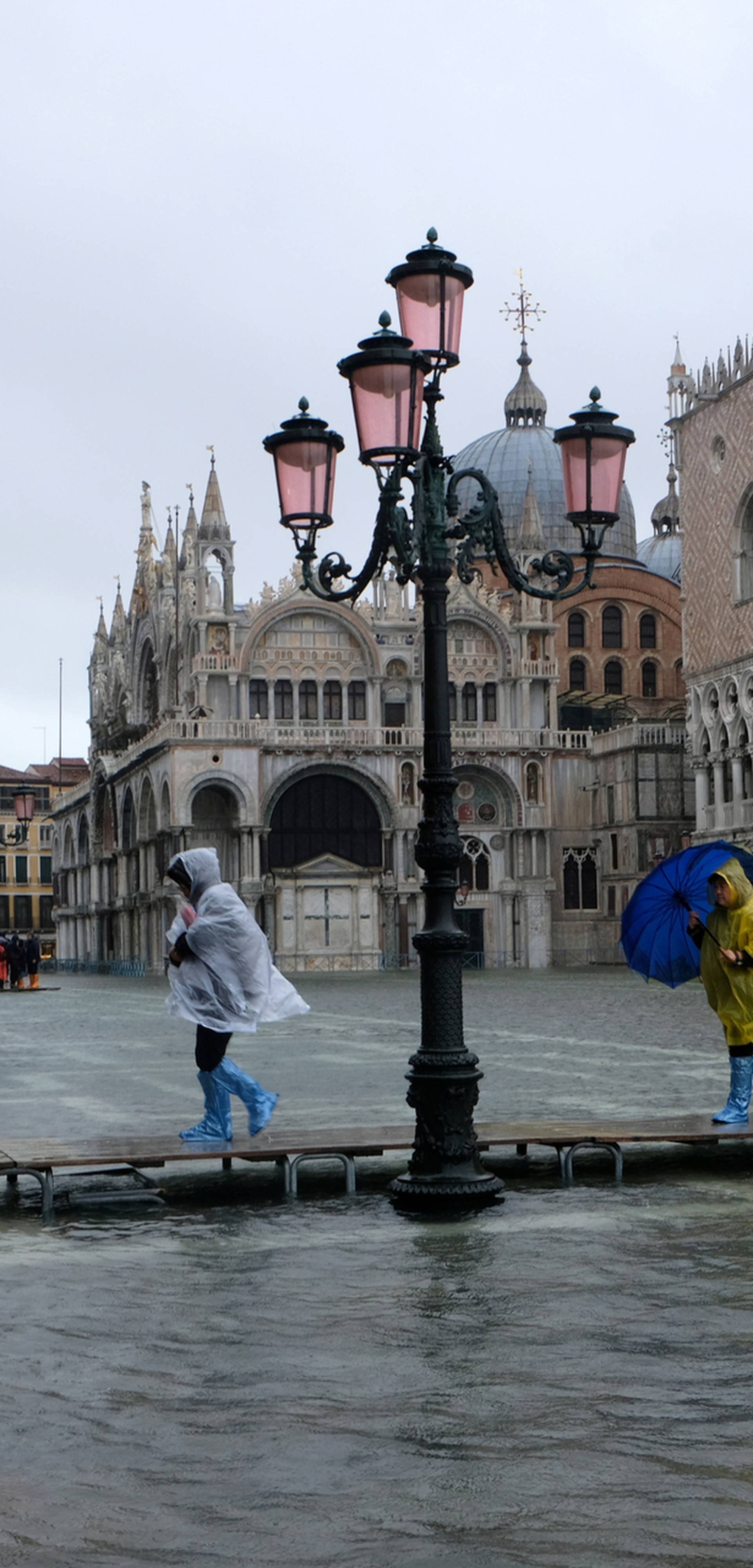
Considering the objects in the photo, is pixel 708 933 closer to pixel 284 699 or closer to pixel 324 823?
pixel 324 823

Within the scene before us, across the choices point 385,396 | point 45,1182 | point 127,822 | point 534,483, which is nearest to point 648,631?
Answer: point 534,483

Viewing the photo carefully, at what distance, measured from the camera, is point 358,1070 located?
51.6 feet

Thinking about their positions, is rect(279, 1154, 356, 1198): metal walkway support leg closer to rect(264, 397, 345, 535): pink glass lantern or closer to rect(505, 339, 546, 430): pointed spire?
rect(264, 397, 345, 535): pink glass lantern

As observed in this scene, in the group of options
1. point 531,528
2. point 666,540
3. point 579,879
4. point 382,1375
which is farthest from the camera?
point 666,540

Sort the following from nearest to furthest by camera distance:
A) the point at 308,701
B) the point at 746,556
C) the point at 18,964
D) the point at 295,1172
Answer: the point at 295,1172
the point at 18,964
the point at 746,556
the point at 308,701

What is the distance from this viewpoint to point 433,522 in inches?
351

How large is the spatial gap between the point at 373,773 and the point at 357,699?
248 centimetres

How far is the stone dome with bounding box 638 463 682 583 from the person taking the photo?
69.9m

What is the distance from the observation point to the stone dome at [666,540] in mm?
69875

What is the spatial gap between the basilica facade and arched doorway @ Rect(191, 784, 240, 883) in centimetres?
6

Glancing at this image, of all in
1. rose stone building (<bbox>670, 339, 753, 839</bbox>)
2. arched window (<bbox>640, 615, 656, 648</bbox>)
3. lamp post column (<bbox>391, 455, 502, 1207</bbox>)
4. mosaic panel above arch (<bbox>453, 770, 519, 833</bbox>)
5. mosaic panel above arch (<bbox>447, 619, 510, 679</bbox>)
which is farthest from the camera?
arched window (<bbox>640, 615, 656, 648</bbox>)

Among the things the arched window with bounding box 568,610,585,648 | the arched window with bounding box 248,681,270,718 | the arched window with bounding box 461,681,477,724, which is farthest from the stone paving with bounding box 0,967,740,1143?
the arched window with bounding box 568,610,585,648

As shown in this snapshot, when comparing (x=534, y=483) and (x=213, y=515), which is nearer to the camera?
(x=213, y=515)

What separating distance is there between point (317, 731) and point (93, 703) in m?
24.9
